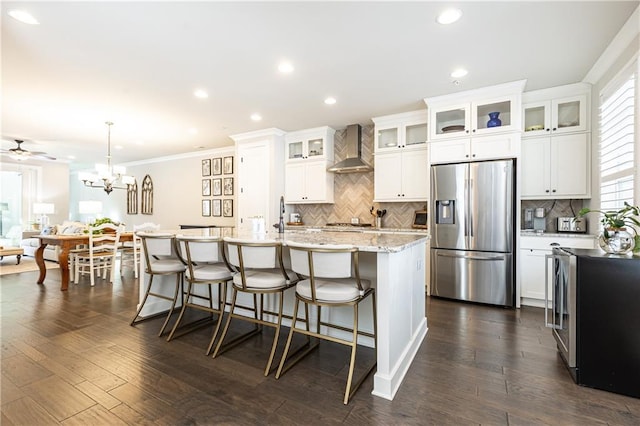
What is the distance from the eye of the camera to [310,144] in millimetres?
5660

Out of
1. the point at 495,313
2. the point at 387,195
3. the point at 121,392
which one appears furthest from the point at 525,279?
the point at 121,392

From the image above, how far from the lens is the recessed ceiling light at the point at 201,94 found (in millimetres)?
3832

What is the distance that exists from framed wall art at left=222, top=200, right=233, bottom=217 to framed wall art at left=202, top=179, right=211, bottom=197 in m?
0.60

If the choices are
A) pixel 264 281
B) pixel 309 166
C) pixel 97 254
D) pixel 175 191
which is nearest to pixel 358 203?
pixel 309 166

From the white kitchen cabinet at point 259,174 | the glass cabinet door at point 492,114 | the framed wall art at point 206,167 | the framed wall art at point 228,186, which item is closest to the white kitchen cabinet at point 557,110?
the glass cabinet door at point 492,114

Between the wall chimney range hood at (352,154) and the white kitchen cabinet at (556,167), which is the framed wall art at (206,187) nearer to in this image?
the wall chimney range hood at (352,154)

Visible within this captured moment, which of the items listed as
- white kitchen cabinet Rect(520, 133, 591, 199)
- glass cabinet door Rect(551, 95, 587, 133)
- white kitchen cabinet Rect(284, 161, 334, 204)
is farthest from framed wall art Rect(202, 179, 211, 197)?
glass cabinet door Rect(551, 95, 587, 133)

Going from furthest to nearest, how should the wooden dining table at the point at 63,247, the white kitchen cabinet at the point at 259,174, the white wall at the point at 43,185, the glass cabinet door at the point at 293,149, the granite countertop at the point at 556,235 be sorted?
the white wall at the point at 43,185 < the glass cabinet door at the point at 293,149 < the white kitchen cabinet at the point at 259,174 < the wooden dining table at the point at 63,247 < the granite countertop at the point at 556,235

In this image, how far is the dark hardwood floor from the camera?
1665 mm

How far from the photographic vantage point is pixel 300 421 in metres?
1.62

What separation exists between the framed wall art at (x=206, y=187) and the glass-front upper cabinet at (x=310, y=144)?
2780mm

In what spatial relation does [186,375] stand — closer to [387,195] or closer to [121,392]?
[121,392]

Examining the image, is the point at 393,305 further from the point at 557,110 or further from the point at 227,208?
the point at 227,208

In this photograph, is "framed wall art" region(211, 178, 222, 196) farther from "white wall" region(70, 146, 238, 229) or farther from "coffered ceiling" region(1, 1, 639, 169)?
"coffered ceiling" region(1, 1, 639, 169)
